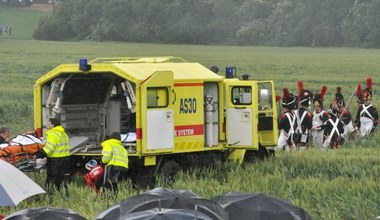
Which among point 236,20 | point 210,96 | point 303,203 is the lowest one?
point 303,203

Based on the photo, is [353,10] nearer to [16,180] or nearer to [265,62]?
[265,62]

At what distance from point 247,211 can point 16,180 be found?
3.41m

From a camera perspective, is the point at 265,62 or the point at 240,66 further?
the point at 265,62

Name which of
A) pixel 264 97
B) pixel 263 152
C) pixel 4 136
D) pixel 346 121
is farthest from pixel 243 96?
pixel 346 121

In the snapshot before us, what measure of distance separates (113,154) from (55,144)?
3.59 feet

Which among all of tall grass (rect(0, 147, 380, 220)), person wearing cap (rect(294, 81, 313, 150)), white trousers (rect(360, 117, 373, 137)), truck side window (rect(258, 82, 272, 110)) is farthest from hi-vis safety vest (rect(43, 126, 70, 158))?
white trousers (rect(360, 117, 373, 137))

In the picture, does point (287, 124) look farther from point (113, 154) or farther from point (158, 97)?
point (113, 154)

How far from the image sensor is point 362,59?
2584 inches

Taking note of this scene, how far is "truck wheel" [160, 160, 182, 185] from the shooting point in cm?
1698

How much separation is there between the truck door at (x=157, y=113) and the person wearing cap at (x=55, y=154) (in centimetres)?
131

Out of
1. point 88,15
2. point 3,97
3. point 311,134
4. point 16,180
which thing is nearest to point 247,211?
point 16,180

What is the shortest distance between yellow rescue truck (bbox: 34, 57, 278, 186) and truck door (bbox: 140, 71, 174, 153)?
0.05 feet

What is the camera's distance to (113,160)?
51.3 ft

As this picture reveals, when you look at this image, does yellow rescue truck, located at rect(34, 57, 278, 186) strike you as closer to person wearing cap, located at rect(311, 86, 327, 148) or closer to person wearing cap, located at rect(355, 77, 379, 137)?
person wearing cap, located at rect(311, 86, 327, 148)
